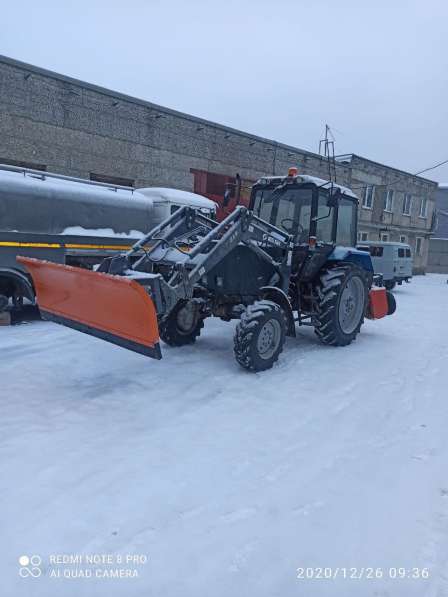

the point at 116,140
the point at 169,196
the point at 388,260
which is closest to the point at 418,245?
the point at 388,260

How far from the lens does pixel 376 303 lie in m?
7.60

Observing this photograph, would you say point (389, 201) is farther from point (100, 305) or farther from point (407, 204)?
point (100, 305)

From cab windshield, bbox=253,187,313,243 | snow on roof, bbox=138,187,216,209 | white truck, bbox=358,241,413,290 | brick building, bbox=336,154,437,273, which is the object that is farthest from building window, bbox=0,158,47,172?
brick building, bbox=336,154,437,273

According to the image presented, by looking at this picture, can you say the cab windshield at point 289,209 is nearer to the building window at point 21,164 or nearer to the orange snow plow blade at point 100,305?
the orange snow plow blade at point 100,305

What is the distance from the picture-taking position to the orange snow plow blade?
13.3 ft

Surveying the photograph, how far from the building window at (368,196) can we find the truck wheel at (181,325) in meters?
22.7

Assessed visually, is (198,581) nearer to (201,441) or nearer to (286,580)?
(286,580)

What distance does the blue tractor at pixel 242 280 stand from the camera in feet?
14.5

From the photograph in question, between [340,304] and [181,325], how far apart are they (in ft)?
7.99

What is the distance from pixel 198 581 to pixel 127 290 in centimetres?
252

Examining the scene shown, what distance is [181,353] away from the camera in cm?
600

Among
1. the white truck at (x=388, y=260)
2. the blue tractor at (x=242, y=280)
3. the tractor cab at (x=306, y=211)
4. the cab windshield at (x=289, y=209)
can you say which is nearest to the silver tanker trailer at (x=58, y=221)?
the blue tractor at (x=242, y=280)

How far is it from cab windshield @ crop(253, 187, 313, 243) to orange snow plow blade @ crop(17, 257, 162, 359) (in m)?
3.17

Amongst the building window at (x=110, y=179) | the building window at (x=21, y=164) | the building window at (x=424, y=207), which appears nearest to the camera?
the building window at (x=21, y=164)
